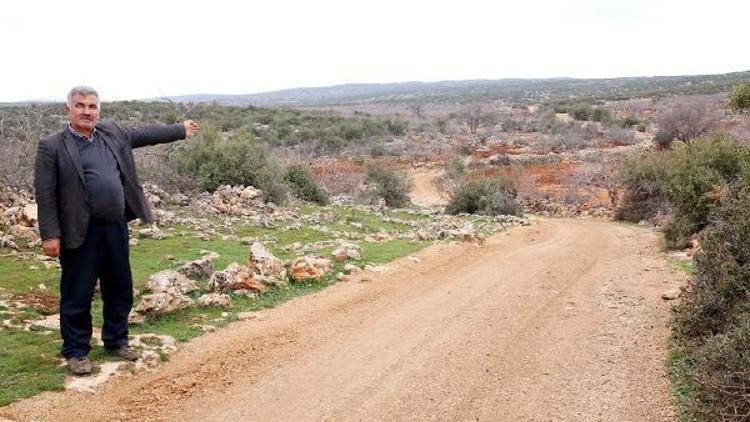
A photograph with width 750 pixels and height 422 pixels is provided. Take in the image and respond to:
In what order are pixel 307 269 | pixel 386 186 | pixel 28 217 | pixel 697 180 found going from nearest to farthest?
pixel 307 269, pixel 28 217, pixel 697 180, pixel 386 186

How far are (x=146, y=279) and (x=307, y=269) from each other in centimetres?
224

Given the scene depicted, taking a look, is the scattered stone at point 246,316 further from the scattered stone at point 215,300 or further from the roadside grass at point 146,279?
the scattered stone at point 215,300

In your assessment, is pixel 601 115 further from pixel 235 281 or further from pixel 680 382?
pixel 680 382

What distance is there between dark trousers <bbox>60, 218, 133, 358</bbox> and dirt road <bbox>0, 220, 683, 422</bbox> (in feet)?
1.83

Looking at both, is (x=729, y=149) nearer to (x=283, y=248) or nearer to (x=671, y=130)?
(x=283, y=248)

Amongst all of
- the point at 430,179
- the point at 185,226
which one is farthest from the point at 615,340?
the point at 430,179

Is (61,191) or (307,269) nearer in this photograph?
(61,191)

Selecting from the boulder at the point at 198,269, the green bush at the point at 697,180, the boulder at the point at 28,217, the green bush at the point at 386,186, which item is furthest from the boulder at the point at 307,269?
the green bush at the point at 386,186

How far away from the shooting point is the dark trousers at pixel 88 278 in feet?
18.2

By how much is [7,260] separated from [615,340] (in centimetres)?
818

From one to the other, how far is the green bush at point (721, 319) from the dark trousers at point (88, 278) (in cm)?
484

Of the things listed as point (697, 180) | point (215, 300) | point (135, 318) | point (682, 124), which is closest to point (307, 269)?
point (215, 300)

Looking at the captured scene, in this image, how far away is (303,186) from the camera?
72.4 feet

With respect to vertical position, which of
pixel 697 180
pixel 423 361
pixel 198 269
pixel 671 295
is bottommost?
pixel 671 295
